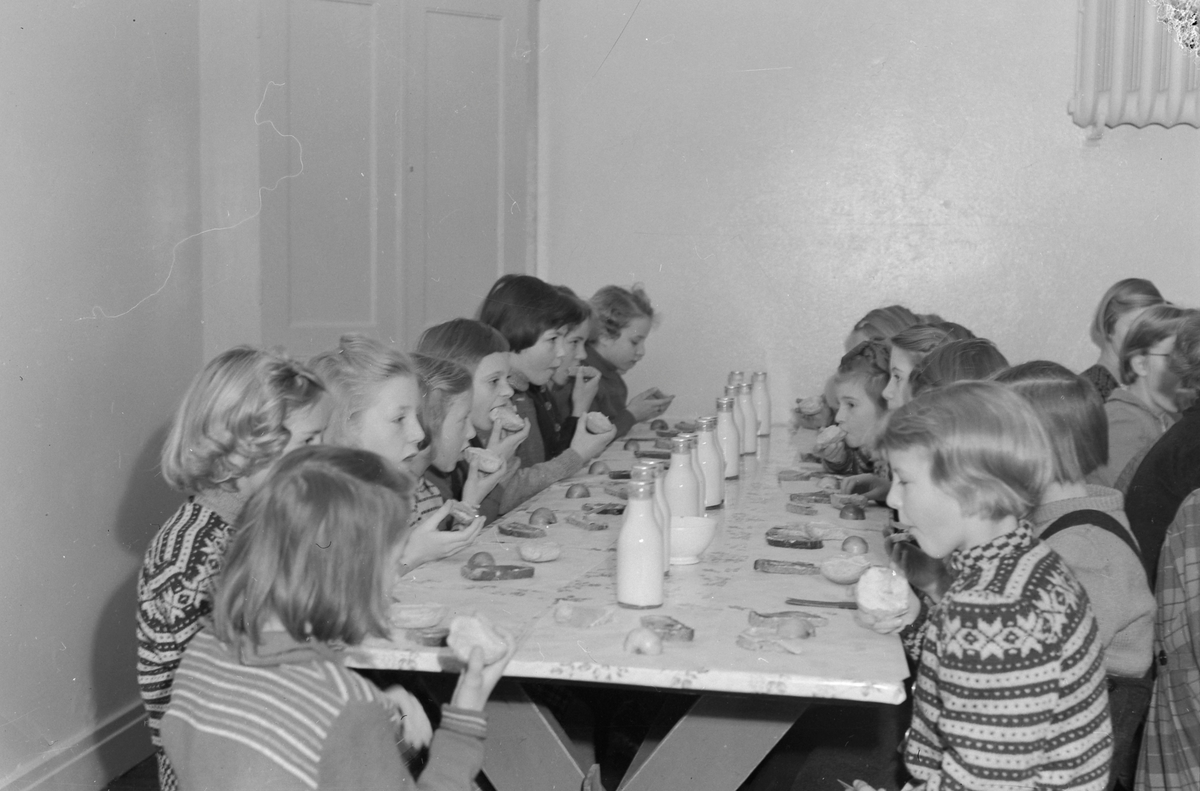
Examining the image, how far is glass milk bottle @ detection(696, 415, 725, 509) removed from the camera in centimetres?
271

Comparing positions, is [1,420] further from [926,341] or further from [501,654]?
[926,341]

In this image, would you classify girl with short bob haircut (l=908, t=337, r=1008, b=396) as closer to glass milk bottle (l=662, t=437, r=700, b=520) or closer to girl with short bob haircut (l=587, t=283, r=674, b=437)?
glass milk bottle (l=662, t=437, r=700, b=520)

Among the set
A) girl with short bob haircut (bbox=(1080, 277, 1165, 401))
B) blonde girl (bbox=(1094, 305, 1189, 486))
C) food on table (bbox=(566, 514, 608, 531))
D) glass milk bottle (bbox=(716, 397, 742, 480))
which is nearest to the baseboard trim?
food on table (bbox=(566, 514, 608, 531))

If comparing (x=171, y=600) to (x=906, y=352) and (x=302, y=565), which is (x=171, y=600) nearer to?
(x=302, y=565)

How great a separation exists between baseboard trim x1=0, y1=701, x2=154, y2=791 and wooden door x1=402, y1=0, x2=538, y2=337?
5.65ft

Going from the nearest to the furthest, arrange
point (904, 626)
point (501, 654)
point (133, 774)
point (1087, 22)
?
point (501, 654) < point (904, 626) < point (133, 774) < point (1087, 22)

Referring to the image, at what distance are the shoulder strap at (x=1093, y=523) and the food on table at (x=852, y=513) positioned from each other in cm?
82

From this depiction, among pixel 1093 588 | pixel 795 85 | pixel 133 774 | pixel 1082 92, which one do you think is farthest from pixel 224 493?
pixel 1082 92

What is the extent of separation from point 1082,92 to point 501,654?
4.18m

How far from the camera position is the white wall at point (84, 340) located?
260 centimetres

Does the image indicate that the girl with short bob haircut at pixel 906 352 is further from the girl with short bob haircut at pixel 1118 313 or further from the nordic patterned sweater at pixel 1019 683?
the nordic patterned sweater at pixel 1019 683

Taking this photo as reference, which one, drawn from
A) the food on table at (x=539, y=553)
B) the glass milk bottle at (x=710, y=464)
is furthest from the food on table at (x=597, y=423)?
the food on table at (x=539, y=553)

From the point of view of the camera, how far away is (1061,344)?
16.4ft

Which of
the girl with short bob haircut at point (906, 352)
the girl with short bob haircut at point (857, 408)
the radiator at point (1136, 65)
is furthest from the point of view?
the radiator at point (1136, 65)
